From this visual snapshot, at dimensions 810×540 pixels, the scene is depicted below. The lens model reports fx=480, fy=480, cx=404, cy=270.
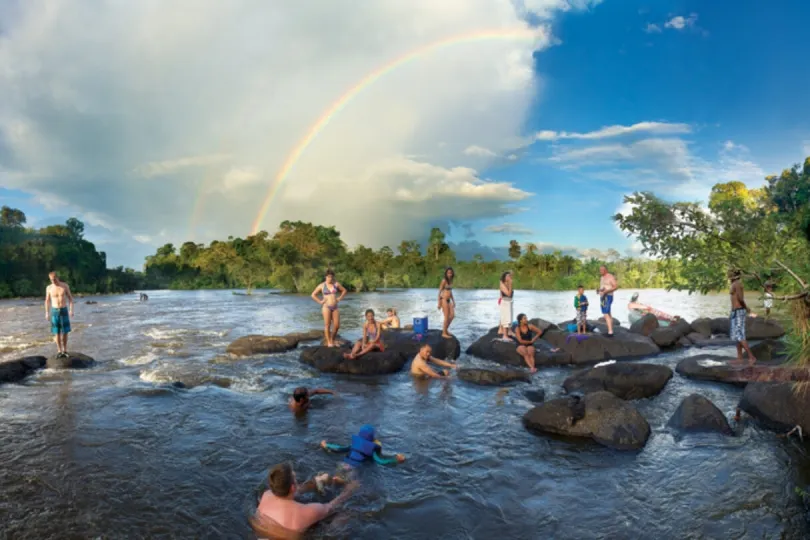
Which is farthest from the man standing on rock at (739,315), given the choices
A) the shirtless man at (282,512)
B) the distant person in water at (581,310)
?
the shirtless man at (282,512)

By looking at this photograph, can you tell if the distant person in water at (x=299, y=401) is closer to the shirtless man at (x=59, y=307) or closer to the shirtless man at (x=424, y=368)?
the shirtless man at (x=424, y=368)

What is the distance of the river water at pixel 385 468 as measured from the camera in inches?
242

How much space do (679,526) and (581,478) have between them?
5.01ft

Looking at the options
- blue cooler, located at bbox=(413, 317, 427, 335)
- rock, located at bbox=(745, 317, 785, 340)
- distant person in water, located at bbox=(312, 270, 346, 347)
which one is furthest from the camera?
rock, located at bbox=(745, 317, 785, 340)

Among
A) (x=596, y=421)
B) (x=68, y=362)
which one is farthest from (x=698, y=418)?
(x=68, y=362)

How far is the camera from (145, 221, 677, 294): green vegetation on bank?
70.1 meters

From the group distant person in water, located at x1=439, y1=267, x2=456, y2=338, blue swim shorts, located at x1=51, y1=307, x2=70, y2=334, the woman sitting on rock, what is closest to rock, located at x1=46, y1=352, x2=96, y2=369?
blue swim shorts, located at x1=51, y1=307, x2=70, y2=334

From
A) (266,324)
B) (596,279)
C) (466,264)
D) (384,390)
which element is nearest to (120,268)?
(466,264)

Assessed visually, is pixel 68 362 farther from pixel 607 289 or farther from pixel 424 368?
pixel 607 289

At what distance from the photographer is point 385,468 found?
7832 mm

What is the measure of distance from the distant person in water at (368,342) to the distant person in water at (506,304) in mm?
4360

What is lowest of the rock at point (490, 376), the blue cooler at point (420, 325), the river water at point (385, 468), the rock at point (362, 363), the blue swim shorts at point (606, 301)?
the river water at point (385, 468)

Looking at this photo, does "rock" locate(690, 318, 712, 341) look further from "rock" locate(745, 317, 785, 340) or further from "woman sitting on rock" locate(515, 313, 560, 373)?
"woman sitting on rock" locate(515, 313, 560, 373)

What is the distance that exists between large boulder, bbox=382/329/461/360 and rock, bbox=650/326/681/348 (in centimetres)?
803
